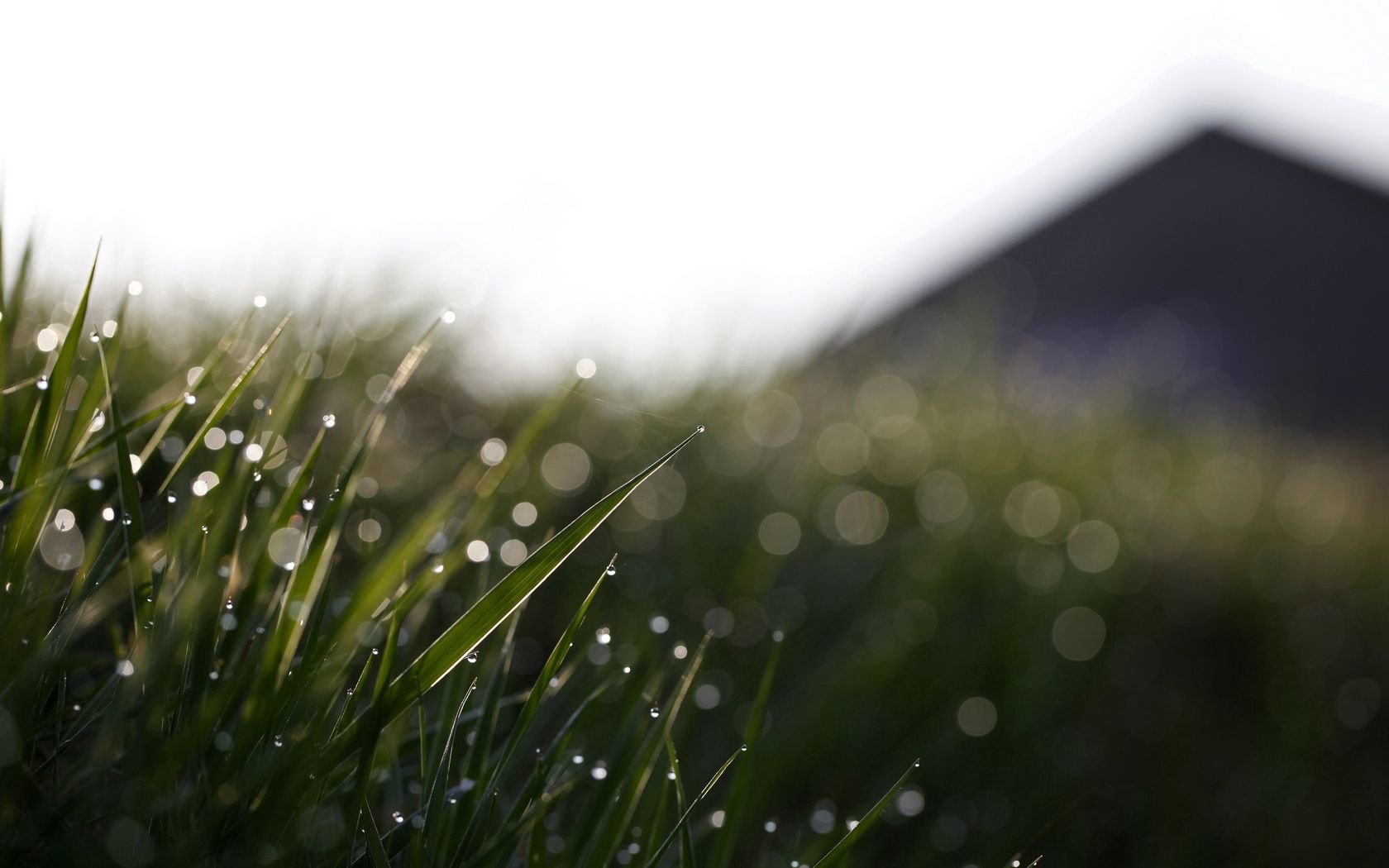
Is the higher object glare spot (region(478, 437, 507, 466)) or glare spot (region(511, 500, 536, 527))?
glare spot (region(478, 437, 507, 466))

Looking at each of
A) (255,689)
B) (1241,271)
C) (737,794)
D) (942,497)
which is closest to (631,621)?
(737,794)

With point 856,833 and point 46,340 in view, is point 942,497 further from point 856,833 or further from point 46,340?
point 46,340

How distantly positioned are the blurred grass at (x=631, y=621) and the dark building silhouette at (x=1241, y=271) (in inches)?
291

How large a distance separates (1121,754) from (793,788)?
1.97ft

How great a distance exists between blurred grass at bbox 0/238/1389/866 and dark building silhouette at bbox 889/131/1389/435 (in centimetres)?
739

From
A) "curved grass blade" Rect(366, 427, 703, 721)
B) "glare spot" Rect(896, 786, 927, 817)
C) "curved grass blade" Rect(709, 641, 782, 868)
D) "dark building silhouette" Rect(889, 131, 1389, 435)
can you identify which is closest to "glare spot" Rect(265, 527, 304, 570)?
"curved grass blade" Rect(366, 427, 703, 721)

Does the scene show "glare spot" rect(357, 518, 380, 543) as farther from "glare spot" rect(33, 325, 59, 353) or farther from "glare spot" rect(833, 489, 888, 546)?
"glare spot" rect(833, 489, 888, 546)

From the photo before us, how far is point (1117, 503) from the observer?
2041mm

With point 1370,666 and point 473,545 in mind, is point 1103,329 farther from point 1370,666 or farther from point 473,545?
point 473,545

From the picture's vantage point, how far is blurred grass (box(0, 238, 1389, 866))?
59 centimetres

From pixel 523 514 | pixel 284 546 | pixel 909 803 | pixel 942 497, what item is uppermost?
pixel 523 514

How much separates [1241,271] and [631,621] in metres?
10.6

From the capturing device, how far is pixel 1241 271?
991cm

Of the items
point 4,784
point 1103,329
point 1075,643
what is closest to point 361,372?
point 4,784
